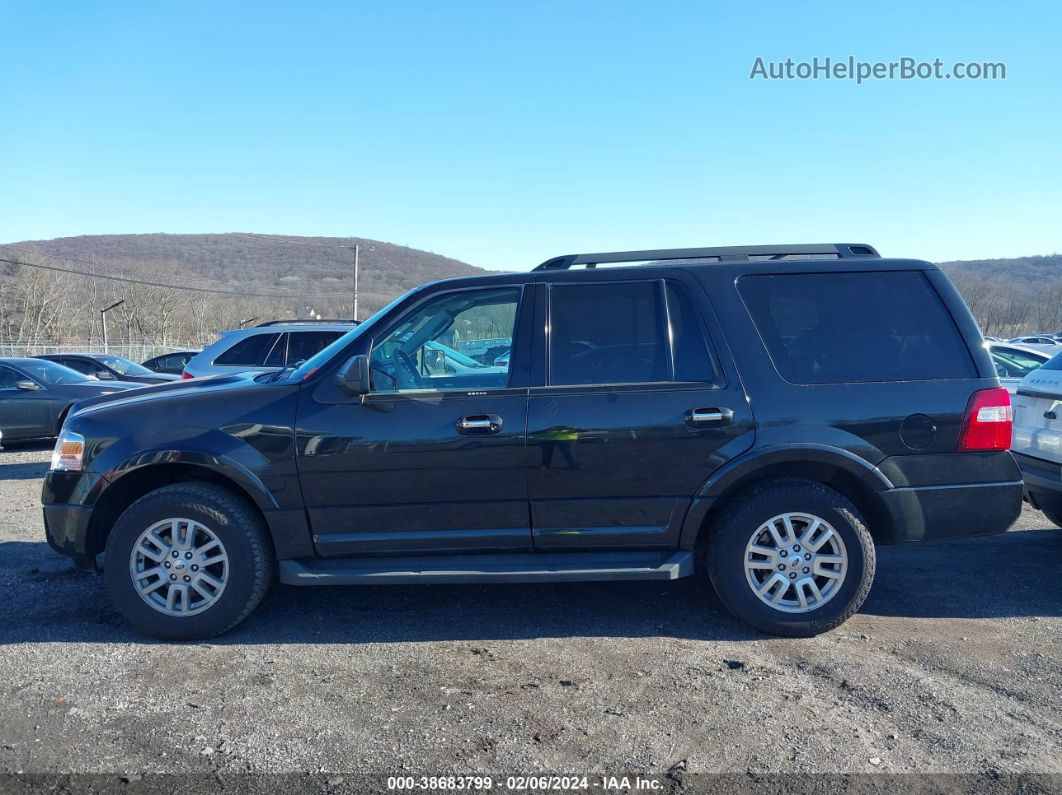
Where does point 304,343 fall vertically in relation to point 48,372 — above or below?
above

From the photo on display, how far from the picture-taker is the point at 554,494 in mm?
4312

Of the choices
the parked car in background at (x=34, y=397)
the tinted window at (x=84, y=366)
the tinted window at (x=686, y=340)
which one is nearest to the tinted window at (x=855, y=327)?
the tinted window at (x=686, y=340)

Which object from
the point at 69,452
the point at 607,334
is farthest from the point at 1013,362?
the point at 69,452

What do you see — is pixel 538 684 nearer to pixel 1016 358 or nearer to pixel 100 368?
pixel 1016 358

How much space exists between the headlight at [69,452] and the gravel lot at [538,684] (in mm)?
917

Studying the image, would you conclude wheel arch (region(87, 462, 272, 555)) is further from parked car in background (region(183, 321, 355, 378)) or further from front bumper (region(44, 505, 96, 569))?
parked car in background (region(183, 321, 355, 378))

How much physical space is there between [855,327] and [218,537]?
369 centimetres

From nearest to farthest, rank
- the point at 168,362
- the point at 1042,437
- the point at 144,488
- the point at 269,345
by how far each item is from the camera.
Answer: the point at 144,488 → the point at 1042,437 → the point at 269,345 → the point at 168,362

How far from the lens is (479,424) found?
427 centimetres

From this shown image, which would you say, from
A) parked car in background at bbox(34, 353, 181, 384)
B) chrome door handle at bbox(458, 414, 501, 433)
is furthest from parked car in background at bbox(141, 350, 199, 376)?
chrome door handle at bbox(458, 414, 501, 433)

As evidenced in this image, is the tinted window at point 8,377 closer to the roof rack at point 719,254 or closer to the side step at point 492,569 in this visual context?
the side step at point 492,569

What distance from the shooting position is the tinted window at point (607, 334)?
4406 millimetres

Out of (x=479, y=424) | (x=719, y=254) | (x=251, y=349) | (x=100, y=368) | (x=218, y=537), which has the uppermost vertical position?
(x=719, y=254)

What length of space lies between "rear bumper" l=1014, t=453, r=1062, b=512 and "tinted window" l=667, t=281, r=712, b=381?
242cm
